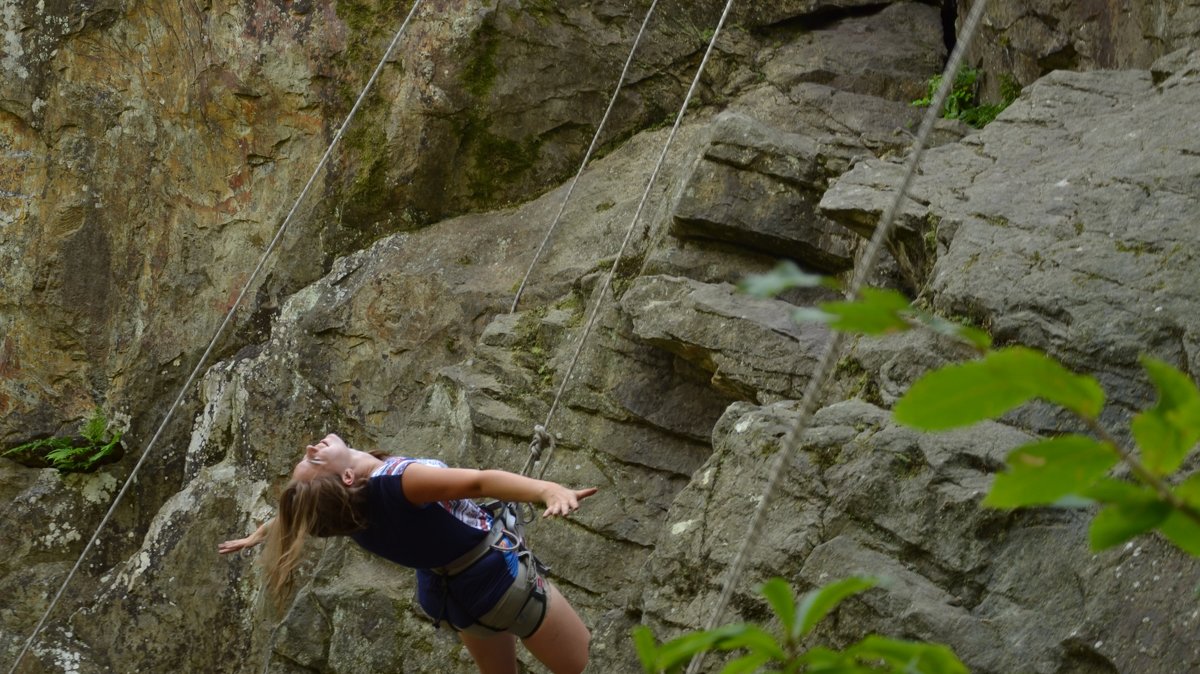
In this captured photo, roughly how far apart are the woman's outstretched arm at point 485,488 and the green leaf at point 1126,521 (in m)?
2.26

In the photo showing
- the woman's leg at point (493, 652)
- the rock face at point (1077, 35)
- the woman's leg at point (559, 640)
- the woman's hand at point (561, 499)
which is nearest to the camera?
the woman's hand at point (561, 499)

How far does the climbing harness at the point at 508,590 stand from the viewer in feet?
13.2

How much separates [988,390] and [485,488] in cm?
272

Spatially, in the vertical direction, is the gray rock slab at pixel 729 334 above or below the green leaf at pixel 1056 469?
below

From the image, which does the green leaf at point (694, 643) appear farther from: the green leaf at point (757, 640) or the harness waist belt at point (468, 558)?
the harness waist belt at point (468, 558)

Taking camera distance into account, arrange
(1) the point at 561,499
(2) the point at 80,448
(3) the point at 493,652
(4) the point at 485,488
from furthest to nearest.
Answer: (2) the point at 80,448 → (3) the point at 493,652 → (4) the point at 485,488 → (1) the point at 561,499

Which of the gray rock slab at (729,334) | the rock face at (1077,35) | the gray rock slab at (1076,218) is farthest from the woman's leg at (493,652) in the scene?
the rock face at (1077,35)

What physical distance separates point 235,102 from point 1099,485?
799 centimetres

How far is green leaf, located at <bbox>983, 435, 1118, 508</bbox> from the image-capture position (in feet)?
2.99

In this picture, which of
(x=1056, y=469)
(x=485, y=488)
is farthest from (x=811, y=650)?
(x=485, y=488)

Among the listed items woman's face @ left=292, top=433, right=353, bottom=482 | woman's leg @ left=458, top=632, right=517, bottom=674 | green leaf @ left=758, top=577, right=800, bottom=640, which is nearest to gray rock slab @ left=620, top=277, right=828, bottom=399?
Answer: woman's leg @ left=458, top=632, right=517, bottom=674

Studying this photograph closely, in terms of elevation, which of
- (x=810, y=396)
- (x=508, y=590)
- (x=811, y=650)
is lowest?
(x=508, y=590)

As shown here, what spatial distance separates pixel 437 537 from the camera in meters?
3.90

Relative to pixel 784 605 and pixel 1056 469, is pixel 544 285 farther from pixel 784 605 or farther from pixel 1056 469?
pixel 1056 469
